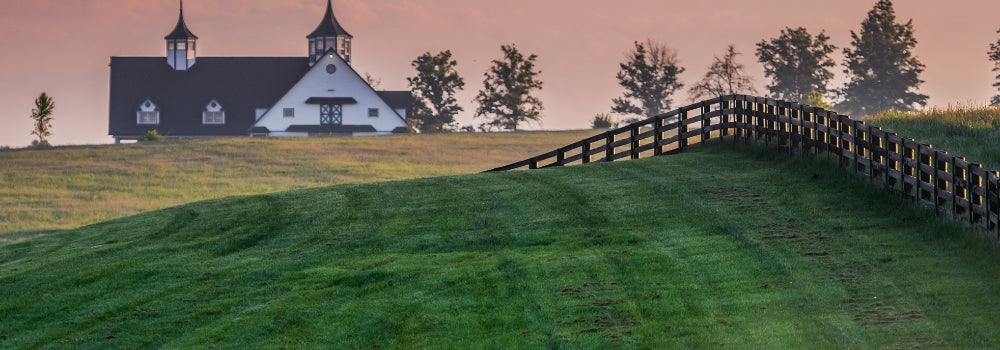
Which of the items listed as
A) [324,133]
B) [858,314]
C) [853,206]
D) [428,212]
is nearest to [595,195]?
[428,212]

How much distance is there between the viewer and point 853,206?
28719 millimetres

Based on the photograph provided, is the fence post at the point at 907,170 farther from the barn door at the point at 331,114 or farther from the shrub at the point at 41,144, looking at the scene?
the barn door at the point at 331,114

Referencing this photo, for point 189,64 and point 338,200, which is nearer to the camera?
point 338,200

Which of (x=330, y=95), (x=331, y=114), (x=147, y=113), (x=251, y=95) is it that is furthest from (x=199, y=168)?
(x=147, y=113)

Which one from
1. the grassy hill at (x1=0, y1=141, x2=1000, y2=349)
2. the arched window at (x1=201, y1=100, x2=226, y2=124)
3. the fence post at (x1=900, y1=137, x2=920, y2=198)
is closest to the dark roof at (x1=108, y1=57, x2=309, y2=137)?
the arched window at (x1=201, y1=100, x2=226, y2=124)

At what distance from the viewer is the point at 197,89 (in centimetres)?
13238

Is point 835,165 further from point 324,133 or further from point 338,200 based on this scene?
point 324,133

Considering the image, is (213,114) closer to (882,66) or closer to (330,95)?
(330,95)

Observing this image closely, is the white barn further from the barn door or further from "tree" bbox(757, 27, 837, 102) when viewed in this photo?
"tree" bbox(757, 27, 837, 102)

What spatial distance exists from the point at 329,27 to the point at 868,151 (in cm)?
10763

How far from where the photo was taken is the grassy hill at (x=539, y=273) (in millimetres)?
20344

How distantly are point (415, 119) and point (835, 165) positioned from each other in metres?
103

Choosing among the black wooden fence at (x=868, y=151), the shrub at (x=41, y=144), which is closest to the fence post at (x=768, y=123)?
the black wooden fence at (x=868, y=151)

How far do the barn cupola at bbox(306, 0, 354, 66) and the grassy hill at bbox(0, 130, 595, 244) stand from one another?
29284mm
